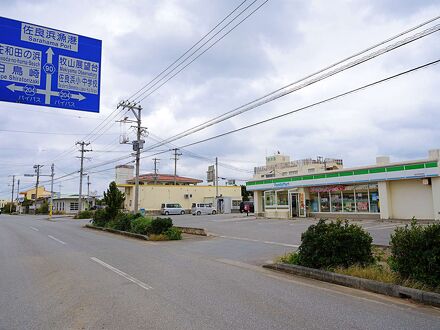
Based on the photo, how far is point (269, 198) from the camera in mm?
35719

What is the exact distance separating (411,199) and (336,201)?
640 cm

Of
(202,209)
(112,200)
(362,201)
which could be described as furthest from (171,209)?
(362,201)

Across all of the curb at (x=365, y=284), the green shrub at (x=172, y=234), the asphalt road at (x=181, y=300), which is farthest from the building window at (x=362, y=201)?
the curb at (x=365, y=284)

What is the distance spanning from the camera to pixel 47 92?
10.4 metres

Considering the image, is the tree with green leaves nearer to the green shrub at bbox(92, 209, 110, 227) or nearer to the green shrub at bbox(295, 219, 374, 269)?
the green shrub at bbox(92, 209, 110, 227)

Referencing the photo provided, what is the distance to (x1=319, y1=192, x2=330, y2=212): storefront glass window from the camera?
30.8 m

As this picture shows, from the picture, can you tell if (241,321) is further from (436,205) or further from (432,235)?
(436,205)

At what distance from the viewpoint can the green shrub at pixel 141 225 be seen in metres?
19.8

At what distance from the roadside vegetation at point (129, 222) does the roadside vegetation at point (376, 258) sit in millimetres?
9413

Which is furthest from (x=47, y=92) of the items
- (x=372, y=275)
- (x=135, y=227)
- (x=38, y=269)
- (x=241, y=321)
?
(x=135, y=227)

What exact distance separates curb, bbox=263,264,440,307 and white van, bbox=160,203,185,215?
42.8 metres

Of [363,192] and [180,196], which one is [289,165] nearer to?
[180,196]

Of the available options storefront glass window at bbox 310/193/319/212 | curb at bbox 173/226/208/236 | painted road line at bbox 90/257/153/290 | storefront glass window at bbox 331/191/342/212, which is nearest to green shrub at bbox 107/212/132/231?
curb at bbox 173/226/208/236

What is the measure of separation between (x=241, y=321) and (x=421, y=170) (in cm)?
2186
